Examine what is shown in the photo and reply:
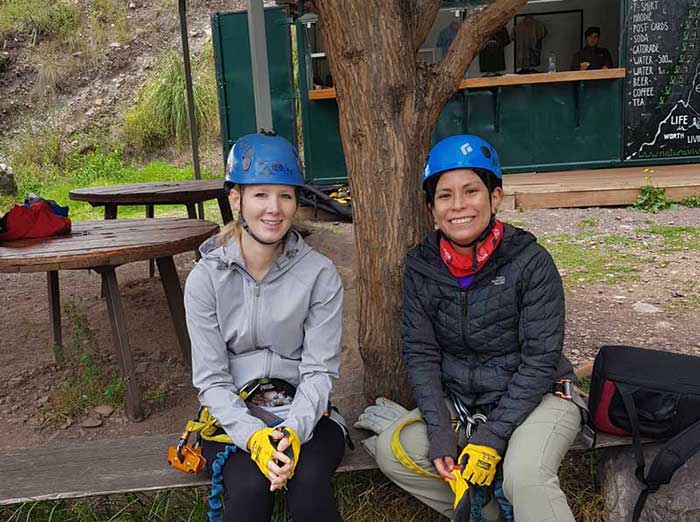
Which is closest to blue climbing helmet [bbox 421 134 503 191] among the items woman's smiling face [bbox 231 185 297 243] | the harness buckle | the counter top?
woman's smiling face [bbox 231 185 297 243]

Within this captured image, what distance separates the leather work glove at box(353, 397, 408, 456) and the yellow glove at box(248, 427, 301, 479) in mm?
345

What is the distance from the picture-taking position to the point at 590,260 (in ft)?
20.7

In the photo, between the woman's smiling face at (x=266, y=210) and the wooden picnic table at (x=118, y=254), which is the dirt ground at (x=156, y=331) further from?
the woman's smiling face at (x=266, y=210)

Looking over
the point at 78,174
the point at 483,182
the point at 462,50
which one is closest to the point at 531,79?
the point at 462,50

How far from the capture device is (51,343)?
15.9ft

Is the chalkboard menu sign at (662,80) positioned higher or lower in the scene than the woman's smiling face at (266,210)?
higher

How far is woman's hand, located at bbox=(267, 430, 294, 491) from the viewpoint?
7.16 feet

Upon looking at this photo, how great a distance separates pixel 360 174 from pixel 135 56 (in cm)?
1637

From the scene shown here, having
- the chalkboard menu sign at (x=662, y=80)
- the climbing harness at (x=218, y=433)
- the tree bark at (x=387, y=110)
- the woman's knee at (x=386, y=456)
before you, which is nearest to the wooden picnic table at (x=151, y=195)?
the tree bark at (x=387, y=110)

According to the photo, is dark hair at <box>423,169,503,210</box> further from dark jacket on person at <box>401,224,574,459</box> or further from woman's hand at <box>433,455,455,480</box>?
woman's hand at <box>433,455,455,480</box>

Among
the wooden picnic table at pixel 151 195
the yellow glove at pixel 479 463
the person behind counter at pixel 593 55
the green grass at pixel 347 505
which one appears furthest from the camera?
the person behind counter at pixel 593 55

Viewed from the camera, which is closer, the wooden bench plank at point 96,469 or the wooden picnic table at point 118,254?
the wooden bench plank at point 96,469

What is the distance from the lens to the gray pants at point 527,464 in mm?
2195

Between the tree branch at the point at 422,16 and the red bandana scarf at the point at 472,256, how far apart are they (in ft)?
2.61
